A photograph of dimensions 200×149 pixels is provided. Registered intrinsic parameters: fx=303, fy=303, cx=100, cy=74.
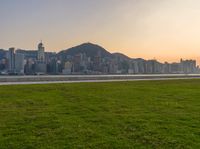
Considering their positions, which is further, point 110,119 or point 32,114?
point 32,114

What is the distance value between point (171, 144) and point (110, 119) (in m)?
3.79

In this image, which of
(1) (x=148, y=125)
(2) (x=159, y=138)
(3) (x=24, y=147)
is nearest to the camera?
(3) (x=24, y=147)

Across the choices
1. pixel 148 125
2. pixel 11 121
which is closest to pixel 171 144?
pixel 148 125

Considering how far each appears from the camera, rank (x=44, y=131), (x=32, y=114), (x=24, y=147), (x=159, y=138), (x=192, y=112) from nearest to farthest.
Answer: (x=24, y=147) < (x=159, y=138) < (x=44, y=131) < (x=32, y=114) < (x=192, y=112)

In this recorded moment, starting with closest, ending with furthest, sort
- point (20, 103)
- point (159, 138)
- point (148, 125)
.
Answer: point (159, 138), point (148, 125), point (20, 103)

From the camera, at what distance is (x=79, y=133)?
9969 mm

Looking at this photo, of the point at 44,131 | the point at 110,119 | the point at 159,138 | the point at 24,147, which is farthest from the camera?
the point at 110,119

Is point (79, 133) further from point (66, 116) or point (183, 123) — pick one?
point (183, 123)

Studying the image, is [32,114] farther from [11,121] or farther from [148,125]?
[148,125]

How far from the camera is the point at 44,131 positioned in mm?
10180

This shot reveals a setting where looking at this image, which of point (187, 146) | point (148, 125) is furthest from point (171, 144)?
point (148, 125)

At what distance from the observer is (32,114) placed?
1345 centimetres

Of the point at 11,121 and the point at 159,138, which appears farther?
the point at 11,121

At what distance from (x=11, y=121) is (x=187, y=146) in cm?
666
